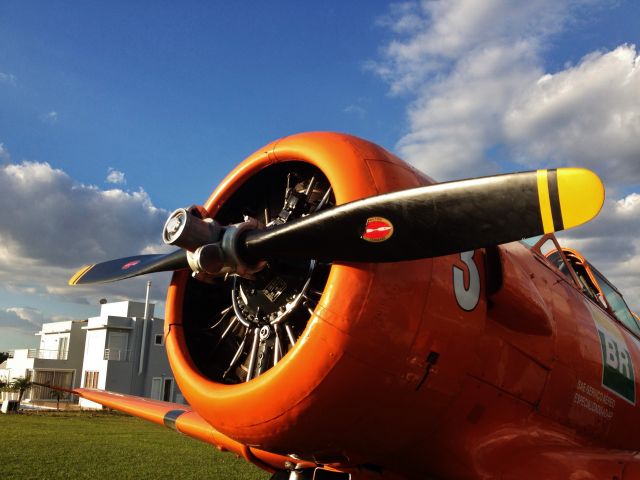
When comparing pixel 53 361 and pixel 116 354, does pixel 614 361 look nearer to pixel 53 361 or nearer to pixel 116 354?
pixel 116 354

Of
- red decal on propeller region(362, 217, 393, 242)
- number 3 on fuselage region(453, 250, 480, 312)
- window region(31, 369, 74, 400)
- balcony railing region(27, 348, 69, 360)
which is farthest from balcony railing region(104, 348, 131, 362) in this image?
red decal on propeller region(362, 217, 393, 242)

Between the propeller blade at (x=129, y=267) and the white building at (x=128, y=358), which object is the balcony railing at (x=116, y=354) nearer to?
the white building at (x=128, y=358)

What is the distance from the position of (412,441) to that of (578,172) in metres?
1.77

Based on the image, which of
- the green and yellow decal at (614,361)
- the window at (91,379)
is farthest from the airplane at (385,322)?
the window at (91,379)

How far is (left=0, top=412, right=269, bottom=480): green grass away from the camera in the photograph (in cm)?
1055

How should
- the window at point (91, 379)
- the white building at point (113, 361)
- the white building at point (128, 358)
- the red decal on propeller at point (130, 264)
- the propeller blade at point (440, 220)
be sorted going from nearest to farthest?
the propeller blade at point (440, 220) < the red decal on propeller at point (130, 264) < the white building at point (128, 358) < the white building at point (113, 361) < the window at point (91, 379)

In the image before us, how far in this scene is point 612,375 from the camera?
15.3ft

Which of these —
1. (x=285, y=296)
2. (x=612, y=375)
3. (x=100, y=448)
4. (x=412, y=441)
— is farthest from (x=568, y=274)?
(x=100, y=448)

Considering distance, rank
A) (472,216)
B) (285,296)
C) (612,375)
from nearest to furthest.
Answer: (472,216) < (285,296) < (612,375)

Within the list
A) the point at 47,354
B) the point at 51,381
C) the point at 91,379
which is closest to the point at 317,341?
the point at 91,379

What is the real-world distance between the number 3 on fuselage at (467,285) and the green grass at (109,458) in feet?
28.0

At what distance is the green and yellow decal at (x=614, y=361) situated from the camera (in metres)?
4.61

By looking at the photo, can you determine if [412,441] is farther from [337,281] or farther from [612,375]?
[612,375]

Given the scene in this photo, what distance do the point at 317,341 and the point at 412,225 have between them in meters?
0.76
